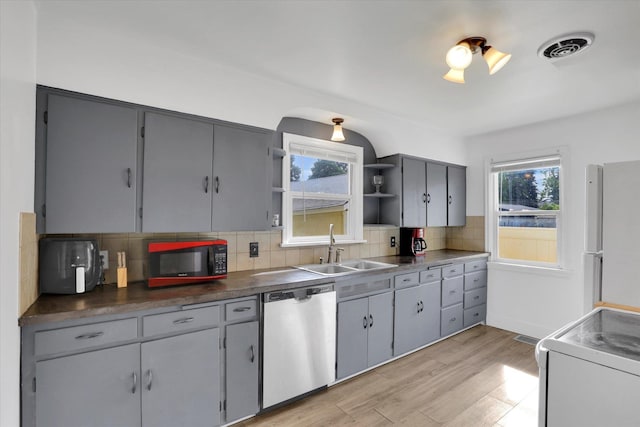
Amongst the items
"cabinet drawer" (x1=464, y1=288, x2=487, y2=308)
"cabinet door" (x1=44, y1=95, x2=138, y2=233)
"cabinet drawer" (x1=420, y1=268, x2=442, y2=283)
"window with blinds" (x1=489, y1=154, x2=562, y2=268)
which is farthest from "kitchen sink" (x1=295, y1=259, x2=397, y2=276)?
"window with blinds" (x1=489, y1=154, x2=562, y2=268)

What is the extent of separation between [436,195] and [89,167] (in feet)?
11.9

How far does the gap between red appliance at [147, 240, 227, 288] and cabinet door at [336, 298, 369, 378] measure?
107 centimetres

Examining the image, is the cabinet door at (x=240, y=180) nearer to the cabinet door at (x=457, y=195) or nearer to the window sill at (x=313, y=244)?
the window sill at (x=313, y=244)

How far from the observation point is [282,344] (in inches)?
86.7

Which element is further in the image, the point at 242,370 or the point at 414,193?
the point at 414,193

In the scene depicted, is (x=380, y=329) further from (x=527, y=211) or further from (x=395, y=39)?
(x=527, y=211)

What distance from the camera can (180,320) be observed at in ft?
5.98

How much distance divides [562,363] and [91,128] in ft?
8.93

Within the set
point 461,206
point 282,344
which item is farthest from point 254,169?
point 461,206

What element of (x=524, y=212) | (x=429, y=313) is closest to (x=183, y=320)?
(x=429, y=313)

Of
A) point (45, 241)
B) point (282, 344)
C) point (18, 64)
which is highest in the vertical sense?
point (18, 64)

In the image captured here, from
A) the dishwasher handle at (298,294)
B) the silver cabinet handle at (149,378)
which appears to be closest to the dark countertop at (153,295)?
the dishwasher handle at (298,294)

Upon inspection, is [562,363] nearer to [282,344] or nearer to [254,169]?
[282,344]

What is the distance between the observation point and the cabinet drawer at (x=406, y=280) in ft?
9.75
